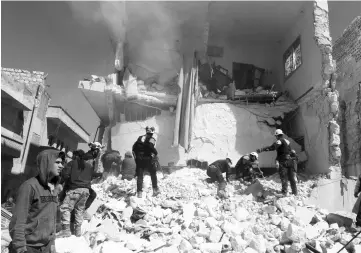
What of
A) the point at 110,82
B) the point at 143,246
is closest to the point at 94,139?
the point at 110,82

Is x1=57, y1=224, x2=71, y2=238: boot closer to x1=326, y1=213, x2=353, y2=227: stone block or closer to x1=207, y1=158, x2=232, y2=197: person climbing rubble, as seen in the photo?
x1=207, y1=158, x2=232, y2=197: person climbing rubble

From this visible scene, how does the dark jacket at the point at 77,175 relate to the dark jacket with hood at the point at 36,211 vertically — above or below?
above

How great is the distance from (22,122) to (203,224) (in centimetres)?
1121

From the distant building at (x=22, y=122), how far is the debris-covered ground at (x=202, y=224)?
23.9ft

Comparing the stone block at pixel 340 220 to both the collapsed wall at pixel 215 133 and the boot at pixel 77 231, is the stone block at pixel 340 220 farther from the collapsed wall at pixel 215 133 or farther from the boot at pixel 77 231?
the boot at pixel 77 231

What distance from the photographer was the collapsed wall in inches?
370

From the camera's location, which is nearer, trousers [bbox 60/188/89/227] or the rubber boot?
trousers [bbox 60/188/89/227]

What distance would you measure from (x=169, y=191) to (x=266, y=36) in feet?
27.5

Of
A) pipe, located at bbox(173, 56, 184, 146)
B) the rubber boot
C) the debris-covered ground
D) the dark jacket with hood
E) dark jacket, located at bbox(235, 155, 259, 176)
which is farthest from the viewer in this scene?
pipe, located at bbox(173, 56, 184, 146)

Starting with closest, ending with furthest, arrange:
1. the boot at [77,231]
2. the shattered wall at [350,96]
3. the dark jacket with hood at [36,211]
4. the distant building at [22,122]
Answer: the dark jacket with hood at [36,211], the boot at [77,231], the shattered wall at [350,96], the distant building at [22,122]

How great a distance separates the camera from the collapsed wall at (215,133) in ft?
30.8

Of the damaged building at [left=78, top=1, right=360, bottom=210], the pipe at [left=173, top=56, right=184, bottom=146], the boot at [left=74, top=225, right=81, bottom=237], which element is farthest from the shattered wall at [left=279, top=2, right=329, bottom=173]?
the boot at [left=74, top=225, right=81, bottom=237]

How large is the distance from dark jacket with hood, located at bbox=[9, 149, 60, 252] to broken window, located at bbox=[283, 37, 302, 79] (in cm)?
948

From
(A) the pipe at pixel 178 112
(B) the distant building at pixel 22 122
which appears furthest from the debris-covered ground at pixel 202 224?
(B) the distant building at pixel 22 122
